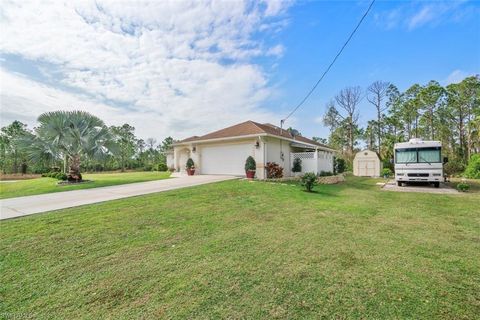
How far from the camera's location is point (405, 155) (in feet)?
40.2

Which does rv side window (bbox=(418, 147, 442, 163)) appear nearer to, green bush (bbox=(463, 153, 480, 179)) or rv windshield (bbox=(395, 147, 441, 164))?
rv windshield (bbox=(395, 147, 441, 164))

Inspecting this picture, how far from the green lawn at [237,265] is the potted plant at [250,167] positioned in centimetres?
738

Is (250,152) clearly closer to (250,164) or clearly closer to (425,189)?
(250,164)

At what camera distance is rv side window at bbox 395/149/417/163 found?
1198 cm

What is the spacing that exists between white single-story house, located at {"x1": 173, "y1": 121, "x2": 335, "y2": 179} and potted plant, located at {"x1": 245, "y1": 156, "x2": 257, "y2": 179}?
0.38m

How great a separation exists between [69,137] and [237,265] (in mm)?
14852

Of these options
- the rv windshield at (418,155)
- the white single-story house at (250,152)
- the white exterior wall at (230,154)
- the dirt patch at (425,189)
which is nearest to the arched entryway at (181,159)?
the white exterior wall at (230,154)

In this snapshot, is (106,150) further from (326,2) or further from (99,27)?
(326,2)

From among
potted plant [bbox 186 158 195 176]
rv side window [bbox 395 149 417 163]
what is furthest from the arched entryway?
rv side window [bbox 395 149 417 163]

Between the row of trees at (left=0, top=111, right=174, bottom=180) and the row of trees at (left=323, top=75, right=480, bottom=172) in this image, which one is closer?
the row of trees at (left=0, top=111, right=174, bottom=180)

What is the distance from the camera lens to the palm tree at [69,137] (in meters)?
13.1

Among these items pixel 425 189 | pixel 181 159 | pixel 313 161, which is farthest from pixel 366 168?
pixel 181 159

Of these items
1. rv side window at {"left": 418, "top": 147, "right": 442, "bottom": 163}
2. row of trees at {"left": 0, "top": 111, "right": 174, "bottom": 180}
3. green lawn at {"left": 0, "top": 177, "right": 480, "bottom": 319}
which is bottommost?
green lawn at {"left": 0, "top": 177, "right": 480, "bottom": 319}

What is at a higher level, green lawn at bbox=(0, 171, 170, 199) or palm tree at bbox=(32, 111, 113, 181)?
palm tree at bbox=(32, 111, 113, 181)
